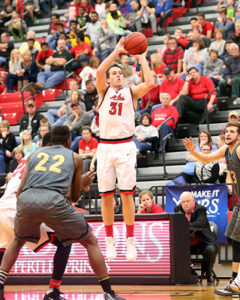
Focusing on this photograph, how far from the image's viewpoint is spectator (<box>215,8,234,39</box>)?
15.9 metres

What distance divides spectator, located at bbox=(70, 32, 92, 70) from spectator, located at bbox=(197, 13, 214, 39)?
9.70 feet

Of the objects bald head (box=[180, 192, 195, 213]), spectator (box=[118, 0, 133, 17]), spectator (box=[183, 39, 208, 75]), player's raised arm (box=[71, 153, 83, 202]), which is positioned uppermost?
spectator (box=[118, 0, 133, 17])

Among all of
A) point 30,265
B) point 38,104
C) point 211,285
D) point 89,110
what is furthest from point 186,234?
point 38,104

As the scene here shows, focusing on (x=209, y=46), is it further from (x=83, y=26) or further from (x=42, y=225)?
(x=42, y=225)

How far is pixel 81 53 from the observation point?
17.6 metres

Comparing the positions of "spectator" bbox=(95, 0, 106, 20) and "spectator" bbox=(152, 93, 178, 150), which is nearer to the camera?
"spectator" bbox=(152, 93, 178, 150)

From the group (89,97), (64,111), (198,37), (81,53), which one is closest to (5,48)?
(81,53)

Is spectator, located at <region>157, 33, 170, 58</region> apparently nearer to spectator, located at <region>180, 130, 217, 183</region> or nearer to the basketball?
spectator, located at <region>180, 130, 217, 183</region>

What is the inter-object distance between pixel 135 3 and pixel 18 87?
12.8 ft

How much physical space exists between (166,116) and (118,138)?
19.3 feet

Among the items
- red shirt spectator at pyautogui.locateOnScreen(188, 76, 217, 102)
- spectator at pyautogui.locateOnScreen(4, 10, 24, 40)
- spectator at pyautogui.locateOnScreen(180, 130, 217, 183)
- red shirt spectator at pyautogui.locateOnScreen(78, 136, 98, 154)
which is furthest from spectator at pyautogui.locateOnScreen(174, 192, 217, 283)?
spectator at pyautogui.locateOnScreen(4, 10, 24, 40)

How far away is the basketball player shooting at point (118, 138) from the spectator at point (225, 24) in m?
8.23

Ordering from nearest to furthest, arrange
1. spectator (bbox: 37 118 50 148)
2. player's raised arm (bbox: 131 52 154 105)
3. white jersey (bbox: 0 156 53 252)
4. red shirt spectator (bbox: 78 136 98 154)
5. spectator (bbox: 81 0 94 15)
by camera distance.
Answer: player's raised arm (bbox: 131 52 154 105), white jersey (bbox: 0 156 53 252), red shirt spectator (bbox: 78 136 98 154), spectator (bbox: 37 118 50 148), spectator (bbox: 81 0 94 15)

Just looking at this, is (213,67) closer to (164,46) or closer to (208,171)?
(164,46)
